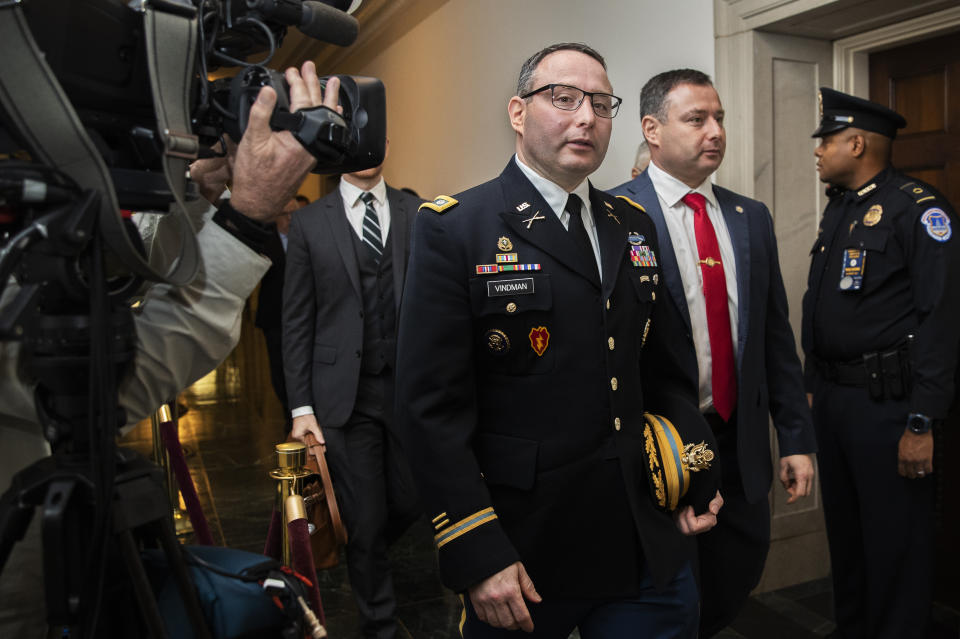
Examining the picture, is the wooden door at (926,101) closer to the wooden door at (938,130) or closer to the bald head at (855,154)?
the wooden door at (938,130)

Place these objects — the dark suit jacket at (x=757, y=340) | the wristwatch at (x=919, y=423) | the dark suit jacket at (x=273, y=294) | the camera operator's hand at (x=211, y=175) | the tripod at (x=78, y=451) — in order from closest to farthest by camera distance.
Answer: the tripod at (x=78, y=451) < the camera operator's hand at (x=211, y=175) < the dark suit jacket at (x=757, y=340) < the wristwatch at (x=919, y=423) < the dark suit jacket at (x=273, y=294)

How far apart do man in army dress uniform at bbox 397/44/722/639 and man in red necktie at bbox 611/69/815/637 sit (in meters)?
0.59

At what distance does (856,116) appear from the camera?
2779 millimetres

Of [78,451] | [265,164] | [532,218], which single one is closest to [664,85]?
[532,218]

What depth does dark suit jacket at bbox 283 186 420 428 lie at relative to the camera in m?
2.78

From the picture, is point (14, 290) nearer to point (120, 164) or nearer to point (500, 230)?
point (120, 164)

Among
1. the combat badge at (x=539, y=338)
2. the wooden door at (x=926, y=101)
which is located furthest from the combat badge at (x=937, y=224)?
the combat badge at (x=539, y=338)

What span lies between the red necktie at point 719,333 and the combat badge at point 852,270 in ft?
2.47

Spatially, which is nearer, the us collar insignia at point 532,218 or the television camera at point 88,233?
the television camera at point 88,233

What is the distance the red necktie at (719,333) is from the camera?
Result: 2.18m

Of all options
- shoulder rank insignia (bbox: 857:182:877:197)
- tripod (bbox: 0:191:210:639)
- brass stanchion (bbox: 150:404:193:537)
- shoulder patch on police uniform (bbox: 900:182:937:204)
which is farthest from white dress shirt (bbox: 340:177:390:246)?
tripod (bbox: 0:191:210:639)

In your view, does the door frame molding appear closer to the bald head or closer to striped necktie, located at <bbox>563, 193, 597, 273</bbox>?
the bald head

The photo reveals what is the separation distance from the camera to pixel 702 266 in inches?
87.6

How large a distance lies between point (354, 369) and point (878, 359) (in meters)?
1.76
